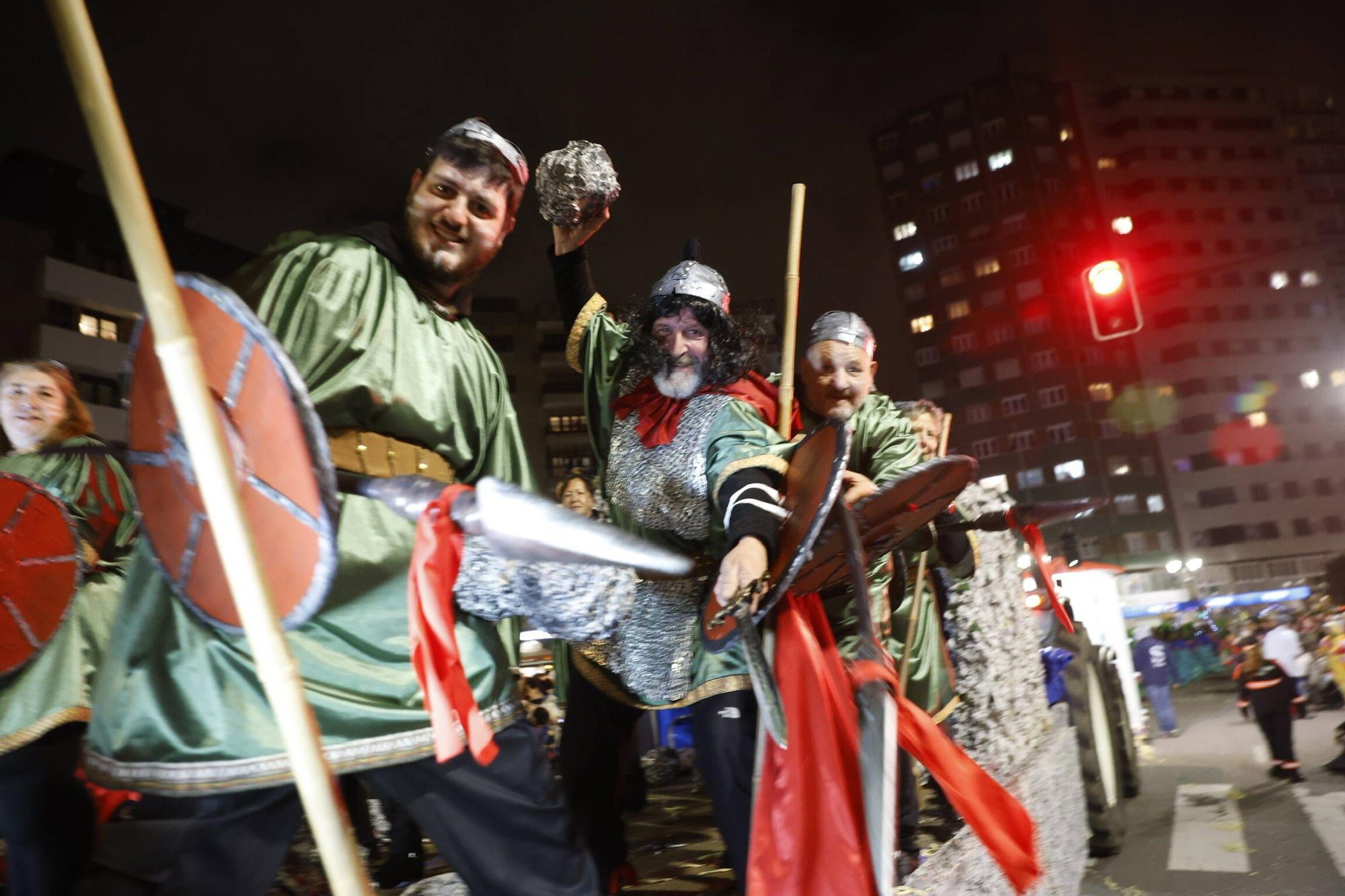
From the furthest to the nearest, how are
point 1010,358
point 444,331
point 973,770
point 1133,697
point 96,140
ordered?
point 1010,358
point 1133,697
point 973,770
point 444,331
point 96,140

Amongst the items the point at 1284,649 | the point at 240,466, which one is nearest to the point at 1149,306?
the point at 1284,649

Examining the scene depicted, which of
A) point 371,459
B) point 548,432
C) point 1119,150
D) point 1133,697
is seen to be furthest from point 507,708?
point 1119,150

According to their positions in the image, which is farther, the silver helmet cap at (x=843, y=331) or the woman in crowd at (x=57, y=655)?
the silver helmet cap at (x=843, y=331)

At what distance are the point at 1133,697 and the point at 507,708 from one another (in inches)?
431

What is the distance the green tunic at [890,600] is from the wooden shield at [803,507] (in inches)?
32.2

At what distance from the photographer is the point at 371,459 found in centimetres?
179

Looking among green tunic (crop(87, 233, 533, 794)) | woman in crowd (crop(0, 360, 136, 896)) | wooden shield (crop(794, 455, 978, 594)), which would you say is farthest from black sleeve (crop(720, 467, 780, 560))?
woman in crowd (crop(0, 360, 136, 896))

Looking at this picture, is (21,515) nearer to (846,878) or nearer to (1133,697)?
(846,878)

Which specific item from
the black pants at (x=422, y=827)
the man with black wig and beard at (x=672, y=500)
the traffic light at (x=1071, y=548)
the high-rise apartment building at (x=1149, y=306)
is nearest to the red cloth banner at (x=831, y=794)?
the man with black wig and beard at (x=672, y=500)

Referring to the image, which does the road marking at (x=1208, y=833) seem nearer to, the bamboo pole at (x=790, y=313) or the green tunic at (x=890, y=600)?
the green tunic at (x=890, y=600)

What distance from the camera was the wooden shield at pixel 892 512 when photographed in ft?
8.07

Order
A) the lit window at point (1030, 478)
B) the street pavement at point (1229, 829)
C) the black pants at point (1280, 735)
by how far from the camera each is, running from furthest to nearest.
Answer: the lit window at point (1030, 478), the black pants at point (1280, 735), the street pavement at point (1229, 829)

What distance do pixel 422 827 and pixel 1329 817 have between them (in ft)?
22.5

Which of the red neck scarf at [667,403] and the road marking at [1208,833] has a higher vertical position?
the red neck scarf at [667,403]
